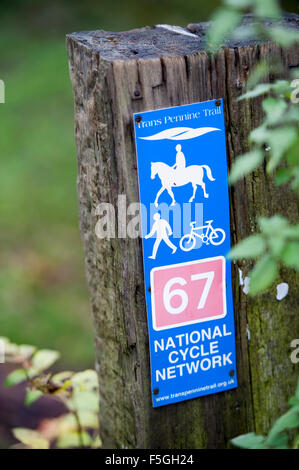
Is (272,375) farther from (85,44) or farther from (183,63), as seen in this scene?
(85,44)

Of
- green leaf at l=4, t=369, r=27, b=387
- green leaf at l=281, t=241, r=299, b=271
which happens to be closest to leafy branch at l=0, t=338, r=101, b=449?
green leaf at l=4, t=369, r=27, b=387

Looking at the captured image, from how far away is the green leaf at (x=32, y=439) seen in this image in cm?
240

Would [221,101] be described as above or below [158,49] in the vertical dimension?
below

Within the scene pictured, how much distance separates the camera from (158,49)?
1.99 metres

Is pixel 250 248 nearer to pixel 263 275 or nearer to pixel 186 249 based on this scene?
pixel 263 275

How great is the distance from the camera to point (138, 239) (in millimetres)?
1973

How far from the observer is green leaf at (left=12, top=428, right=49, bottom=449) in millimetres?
2404

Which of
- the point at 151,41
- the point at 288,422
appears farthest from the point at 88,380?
the point at 151,41

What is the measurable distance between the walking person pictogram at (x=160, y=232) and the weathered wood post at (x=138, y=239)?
0.05m

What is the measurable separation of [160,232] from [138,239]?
7 centimetres

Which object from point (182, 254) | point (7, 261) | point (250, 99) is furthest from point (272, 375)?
point (7, 261)

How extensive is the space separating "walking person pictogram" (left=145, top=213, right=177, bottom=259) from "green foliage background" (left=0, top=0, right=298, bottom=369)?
1954 mm

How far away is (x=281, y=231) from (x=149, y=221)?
0.68 metres

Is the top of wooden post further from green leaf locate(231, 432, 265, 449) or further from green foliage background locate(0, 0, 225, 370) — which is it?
green foliage background locate(0, 0, 225, 370)
